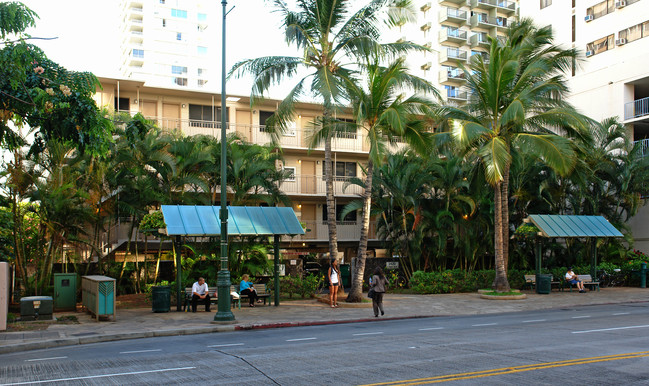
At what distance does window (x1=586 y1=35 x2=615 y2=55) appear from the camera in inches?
1430

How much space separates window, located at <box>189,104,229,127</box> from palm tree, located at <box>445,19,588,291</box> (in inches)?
588

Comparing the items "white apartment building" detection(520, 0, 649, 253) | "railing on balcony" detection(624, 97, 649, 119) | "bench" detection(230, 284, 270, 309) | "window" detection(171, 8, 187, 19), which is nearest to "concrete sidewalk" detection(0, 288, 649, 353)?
"bench" detection(230, 284, 270, 309)

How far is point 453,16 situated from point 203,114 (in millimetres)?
38131

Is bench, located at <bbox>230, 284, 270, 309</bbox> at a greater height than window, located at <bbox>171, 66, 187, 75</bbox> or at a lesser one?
lesser

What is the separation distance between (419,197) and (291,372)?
778 inches

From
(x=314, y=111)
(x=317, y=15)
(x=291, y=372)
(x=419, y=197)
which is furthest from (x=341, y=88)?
(x=314, y=111)

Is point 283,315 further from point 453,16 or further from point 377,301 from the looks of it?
point 453,16

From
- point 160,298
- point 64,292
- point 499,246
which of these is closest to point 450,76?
point 499,246

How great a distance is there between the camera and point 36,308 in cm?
1733

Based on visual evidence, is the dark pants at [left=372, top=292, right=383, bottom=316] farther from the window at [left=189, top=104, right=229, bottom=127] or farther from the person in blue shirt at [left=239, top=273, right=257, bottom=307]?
the window at [left=189, top=104, right=229, bottom=127]

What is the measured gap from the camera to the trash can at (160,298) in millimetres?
19266

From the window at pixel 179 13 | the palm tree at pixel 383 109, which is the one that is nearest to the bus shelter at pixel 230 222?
the palm tree at pixel 383 109

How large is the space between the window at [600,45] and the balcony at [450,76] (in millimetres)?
24938

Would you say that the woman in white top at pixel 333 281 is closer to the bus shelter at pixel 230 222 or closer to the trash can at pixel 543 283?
the bus shelter at pixel 230 222
